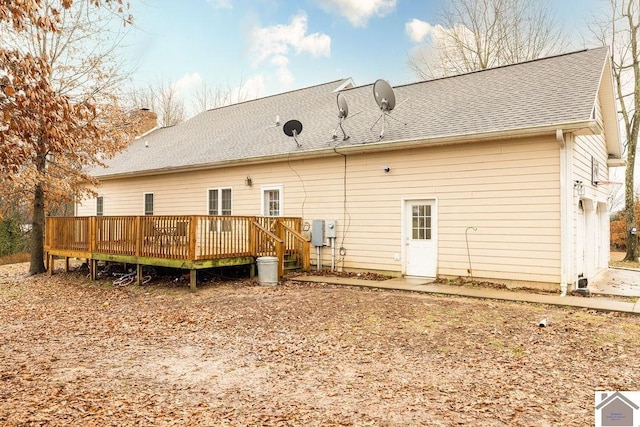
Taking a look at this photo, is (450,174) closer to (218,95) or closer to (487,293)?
(487,293)

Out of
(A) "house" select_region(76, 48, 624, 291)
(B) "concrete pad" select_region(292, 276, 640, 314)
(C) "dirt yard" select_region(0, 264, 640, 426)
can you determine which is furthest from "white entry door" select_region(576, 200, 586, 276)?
(C) "dirt yard" select_region(0, 264, 640, 426)

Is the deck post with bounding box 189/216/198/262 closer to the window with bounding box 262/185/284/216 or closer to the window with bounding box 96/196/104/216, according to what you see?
the window with bounding box 262/185/284/216

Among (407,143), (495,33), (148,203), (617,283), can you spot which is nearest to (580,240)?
(617,283)

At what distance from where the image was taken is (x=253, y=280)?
10.6 metres

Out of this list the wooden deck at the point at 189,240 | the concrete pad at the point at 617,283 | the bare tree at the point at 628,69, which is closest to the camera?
the concrete pad at the point at 617,283

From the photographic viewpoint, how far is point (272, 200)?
12805 millimetres

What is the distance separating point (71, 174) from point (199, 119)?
736 centimetres

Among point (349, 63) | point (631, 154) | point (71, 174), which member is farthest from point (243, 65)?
point (631, 154)

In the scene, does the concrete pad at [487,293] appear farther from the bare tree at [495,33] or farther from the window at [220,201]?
the bare tree at [495,33]

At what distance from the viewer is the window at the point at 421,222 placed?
33.1 feet

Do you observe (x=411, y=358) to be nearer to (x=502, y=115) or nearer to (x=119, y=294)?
A: (x=502, y=115)

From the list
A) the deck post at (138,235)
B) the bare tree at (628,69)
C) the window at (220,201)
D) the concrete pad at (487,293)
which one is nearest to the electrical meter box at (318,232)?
the concrete pad at (487,293)

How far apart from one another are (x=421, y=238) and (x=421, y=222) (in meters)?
0.37

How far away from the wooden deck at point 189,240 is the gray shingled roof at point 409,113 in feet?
8.57
